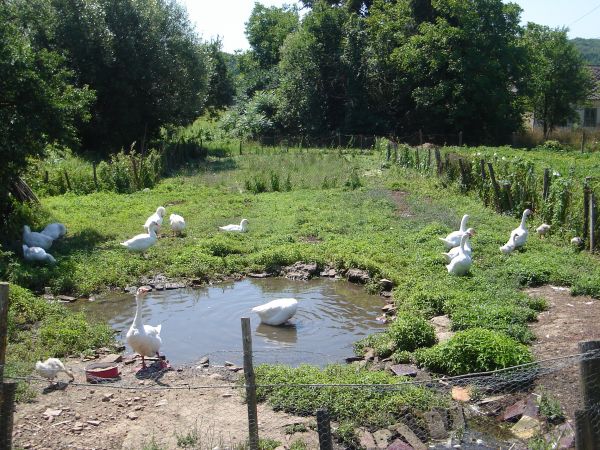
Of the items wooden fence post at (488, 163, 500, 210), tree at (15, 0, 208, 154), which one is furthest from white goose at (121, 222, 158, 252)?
tree at (15, 0, 208, 154)

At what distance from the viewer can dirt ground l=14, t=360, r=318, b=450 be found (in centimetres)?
708

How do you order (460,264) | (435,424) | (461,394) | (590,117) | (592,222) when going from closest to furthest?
(435,424), (461,394), (460,264), (592,222), (590,117)

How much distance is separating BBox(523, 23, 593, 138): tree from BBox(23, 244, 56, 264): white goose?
36.8 metres

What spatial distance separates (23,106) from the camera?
52.0ft

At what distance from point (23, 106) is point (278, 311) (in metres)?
8.74

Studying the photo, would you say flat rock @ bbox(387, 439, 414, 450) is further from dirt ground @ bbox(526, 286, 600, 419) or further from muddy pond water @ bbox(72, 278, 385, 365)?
muddy pond water @ bbox(72, 278, 385, 365)

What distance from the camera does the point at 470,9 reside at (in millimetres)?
37344

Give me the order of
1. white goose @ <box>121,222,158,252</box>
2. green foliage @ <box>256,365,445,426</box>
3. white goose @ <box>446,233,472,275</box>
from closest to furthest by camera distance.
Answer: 1. green foliage @ <box>256,365,445,426</box>
2. white goose @ <box>446,233,472,275</box>
3. white goose @ <box>121,222,158,252</box>

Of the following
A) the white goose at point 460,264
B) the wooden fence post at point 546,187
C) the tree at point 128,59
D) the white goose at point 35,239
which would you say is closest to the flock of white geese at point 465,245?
the white goose at point 460,264

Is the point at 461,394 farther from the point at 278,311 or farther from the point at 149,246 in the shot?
the point at 149,246

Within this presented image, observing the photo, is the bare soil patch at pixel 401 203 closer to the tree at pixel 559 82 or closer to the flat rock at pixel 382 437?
the flat rock at pixel 382 437

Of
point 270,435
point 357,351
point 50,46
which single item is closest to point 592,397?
point 270,435

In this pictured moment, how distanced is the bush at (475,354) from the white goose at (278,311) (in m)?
3.04

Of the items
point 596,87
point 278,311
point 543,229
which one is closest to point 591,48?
point 596,87
